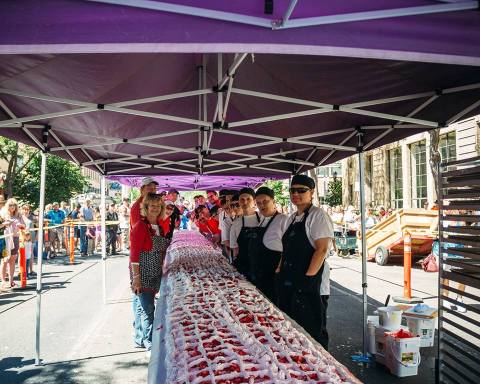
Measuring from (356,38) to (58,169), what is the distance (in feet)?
120

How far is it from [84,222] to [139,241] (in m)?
12.9

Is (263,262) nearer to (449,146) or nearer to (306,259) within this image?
(306,259)

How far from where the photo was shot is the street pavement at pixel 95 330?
16.4 feet

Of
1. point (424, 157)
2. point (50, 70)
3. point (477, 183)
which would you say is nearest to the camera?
point (477, 183)

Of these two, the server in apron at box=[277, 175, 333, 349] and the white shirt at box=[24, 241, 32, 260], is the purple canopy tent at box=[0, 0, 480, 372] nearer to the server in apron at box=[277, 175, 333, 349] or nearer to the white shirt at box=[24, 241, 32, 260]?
the server in apron at box=[277, 175, 333, 349]

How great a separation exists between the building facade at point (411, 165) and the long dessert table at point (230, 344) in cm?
1821

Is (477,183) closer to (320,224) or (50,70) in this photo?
(320,224)

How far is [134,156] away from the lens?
23.5 feet

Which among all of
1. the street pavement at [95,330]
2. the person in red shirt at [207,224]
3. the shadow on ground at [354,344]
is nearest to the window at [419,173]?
the street pavement at [95,330]

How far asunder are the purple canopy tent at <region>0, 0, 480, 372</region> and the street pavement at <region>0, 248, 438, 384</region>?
8.65 ft

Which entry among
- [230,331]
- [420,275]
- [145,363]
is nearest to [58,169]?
[420,275]

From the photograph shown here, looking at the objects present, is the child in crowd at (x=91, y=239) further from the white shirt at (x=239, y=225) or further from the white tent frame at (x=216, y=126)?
the white shirt at (x=239, y=225)

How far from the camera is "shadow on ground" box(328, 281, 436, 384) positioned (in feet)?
15.9

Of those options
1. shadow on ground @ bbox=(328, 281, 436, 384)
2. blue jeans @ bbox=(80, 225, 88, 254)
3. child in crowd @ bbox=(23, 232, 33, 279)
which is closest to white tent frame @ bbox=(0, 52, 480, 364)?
shadow on ground @ bbox=(328, 281, 436, 384)
